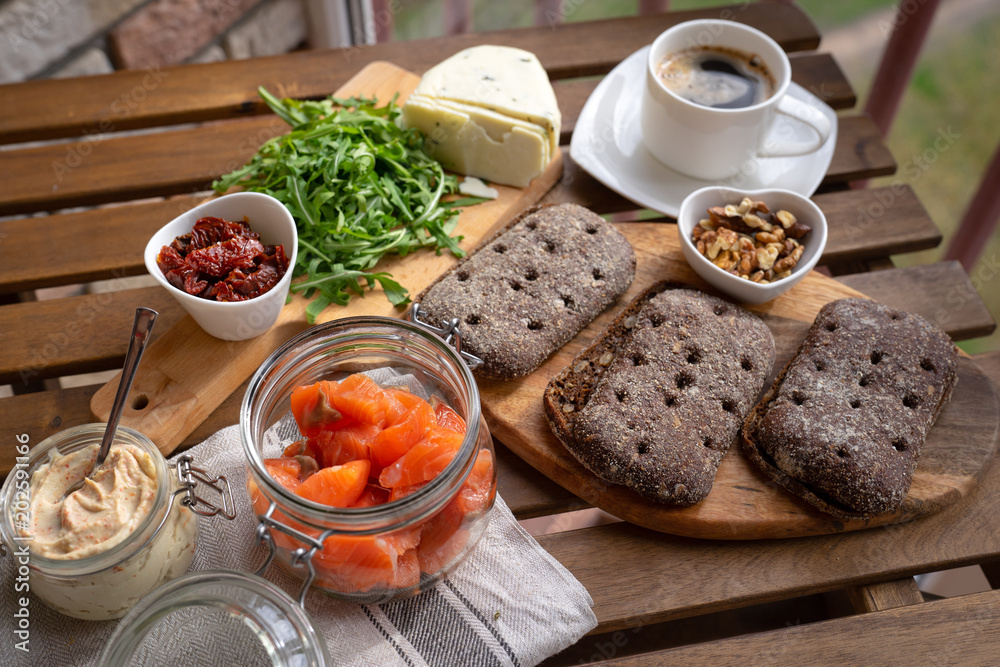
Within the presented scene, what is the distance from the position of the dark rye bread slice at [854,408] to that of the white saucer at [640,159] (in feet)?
1.82

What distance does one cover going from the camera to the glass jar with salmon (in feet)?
4.17

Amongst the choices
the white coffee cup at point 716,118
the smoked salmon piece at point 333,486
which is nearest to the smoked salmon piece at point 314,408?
the smoked salmon piece at point 333,486

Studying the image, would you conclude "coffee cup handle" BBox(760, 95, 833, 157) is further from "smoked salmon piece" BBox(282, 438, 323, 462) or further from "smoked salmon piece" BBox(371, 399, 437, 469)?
"smoked salmon piece" BBox(282, 438, 323, 462)

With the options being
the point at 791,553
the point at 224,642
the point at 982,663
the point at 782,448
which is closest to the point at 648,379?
the point at 782,448

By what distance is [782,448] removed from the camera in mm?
1637

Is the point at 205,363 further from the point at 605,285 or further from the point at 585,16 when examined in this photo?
the point at 585,16

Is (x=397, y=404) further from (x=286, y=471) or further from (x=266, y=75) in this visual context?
(x=266, y=75)

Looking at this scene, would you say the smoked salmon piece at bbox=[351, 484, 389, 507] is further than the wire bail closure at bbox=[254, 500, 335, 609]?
Yes

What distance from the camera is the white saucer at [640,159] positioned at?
2227 mm

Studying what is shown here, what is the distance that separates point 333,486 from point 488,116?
1.18m

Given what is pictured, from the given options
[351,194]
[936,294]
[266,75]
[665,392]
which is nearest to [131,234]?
[351,194]

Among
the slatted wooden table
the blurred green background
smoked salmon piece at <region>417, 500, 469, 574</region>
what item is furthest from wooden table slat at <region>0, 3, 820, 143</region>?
smoked salmon piece at <region>417, 500, 469, 574</region>

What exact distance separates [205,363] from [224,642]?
2.40ft

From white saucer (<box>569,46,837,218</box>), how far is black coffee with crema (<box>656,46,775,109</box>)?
0.20m
